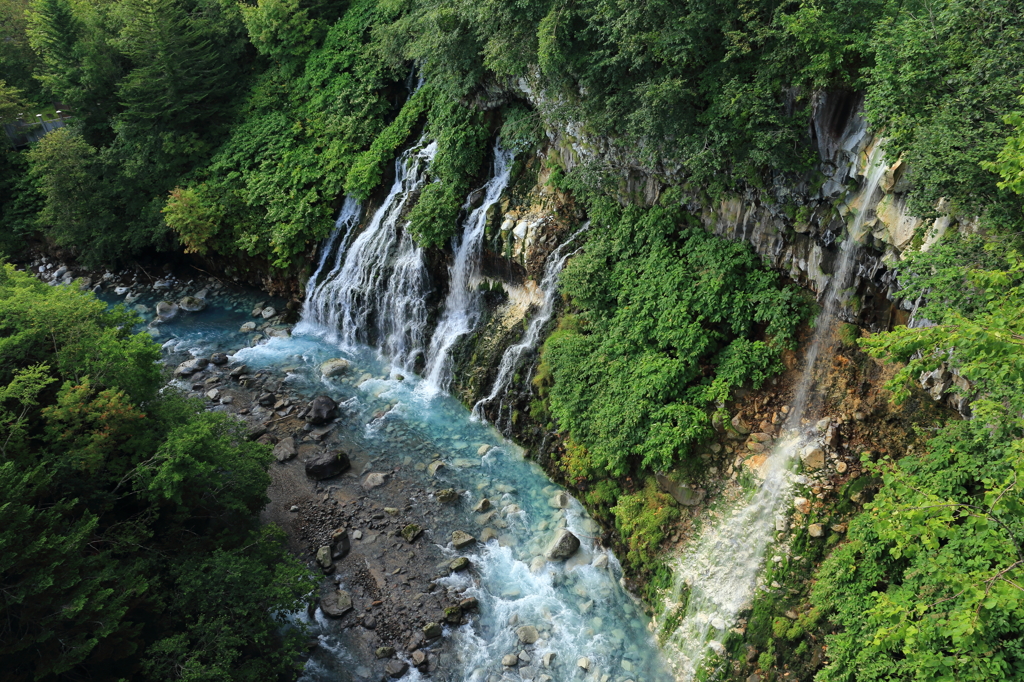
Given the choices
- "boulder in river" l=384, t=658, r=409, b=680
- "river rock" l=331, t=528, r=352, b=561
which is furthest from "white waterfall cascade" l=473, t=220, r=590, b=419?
"boulder in river" l=384, t=658, r=409, b=680

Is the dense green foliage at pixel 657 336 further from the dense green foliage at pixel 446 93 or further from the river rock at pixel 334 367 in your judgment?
the river rock at pixel 334 367

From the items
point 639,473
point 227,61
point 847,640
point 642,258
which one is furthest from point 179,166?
point 847,640

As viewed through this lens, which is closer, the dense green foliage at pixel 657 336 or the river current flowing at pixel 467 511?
the river current flowing at pixel 467 511

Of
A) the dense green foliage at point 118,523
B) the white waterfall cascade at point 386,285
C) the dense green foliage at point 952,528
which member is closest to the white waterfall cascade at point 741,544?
the dense green foliage at point 952,528

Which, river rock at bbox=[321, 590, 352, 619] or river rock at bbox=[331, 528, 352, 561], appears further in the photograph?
river rock at bbox=[331, 528, 352, 561]

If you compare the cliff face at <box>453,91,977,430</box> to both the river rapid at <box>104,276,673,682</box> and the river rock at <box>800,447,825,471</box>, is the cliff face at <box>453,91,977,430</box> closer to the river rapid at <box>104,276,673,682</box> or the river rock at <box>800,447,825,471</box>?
the river rapid at <box>104,276,673,682</box>

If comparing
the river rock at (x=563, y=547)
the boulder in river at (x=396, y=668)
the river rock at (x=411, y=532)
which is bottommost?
the boulder in river at (x=396, y=668)

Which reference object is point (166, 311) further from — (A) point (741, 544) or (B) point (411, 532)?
(A) point (741, 544)
